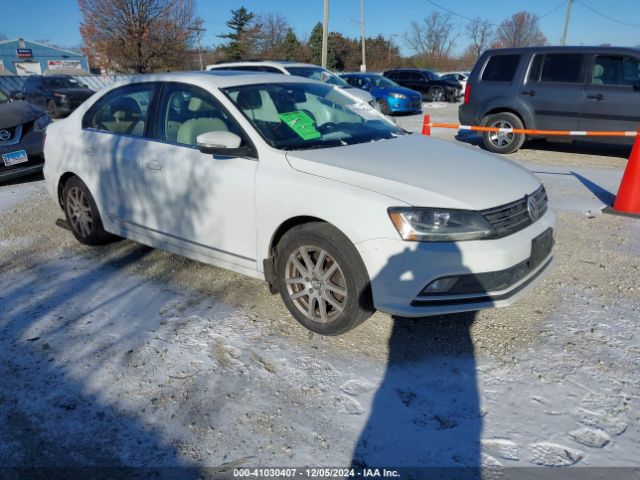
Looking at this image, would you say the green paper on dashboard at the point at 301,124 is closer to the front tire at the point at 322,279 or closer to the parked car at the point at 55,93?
the front tire at the point at 322,279

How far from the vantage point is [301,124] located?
143 inches

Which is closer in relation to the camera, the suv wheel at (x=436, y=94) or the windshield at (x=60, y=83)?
the windshield at (x=60, y=83)

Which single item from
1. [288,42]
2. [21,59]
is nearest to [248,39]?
[288,42]

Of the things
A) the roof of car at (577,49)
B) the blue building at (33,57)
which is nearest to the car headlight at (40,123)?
the roof of car at (577,49)

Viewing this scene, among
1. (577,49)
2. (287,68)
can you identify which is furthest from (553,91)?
A: (287,68)

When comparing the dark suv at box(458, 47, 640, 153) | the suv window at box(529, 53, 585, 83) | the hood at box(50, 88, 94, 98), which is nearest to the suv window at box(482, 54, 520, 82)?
the dark suv at box(458, 47, 640, 153)

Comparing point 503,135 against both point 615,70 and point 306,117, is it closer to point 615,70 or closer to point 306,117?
point 615,70

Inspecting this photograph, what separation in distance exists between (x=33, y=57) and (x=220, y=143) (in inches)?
2638

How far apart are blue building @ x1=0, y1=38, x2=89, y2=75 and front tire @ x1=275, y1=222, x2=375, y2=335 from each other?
5695 centimetres

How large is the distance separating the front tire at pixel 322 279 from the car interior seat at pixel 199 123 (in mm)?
1088

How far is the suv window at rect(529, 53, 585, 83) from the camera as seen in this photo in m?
8.88

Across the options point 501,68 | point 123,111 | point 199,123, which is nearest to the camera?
point 199,123

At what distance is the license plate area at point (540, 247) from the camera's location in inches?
120

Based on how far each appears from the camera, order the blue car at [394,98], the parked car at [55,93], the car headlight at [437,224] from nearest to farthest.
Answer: the car headlight at [437,224] < the blue car at [394,98] < the parked car at [55,93]
